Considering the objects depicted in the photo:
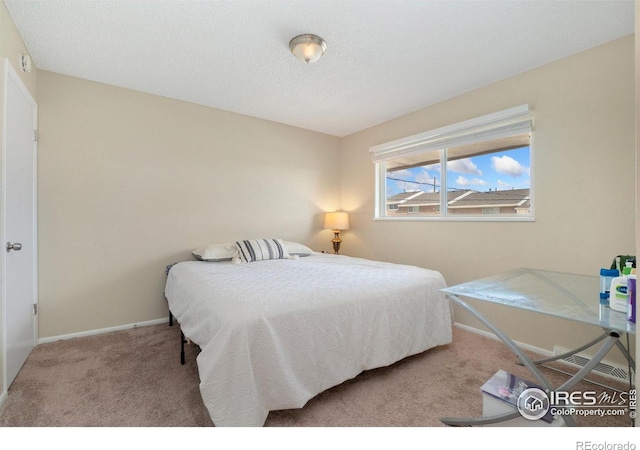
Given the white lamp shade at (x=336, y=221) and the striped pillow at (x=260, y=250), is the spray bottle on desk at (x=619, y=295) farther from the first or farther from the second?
the white lamp shade at (x=336, y=221)

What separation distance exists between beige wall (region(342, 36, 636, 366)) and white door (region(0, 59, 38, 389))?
349 cm

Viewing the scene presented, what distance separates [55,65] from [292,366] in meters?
3.06

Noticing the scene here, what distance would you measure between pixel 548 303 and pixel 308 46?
2.07 m

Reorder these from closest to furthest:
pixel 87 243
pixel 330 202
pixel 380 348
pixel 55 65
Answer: pixel 380 348
pixel 55 65
pixel 87 243
pixel 330 202

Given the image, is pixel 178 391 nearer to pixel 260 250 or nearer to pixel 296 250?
pixel 260 250

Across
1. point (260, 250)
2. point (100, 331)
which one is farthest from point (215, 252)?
point (100, 331)

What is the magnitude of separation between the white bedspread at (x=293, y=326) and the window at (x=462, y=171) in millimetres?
1097

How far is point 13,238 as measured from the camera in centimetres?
194

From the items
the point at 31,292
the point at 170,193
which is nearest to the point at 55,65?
the point at 170,193

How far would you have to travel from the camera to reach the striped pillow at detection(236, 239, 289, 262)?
118 inches

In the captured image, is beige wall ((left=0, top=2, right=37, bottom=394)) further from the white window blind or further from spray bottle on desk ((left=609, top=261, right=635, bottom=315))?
the white window blind

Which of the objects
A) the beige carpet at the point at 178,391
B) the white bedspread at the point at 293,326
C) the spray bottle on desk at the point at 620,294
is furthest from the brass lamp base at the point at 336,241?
the spray bottle on desk at the point at 620,294

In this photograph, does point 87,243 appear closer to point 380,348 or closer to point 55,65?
point 55,65

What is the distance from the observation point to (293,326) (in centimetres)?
152
